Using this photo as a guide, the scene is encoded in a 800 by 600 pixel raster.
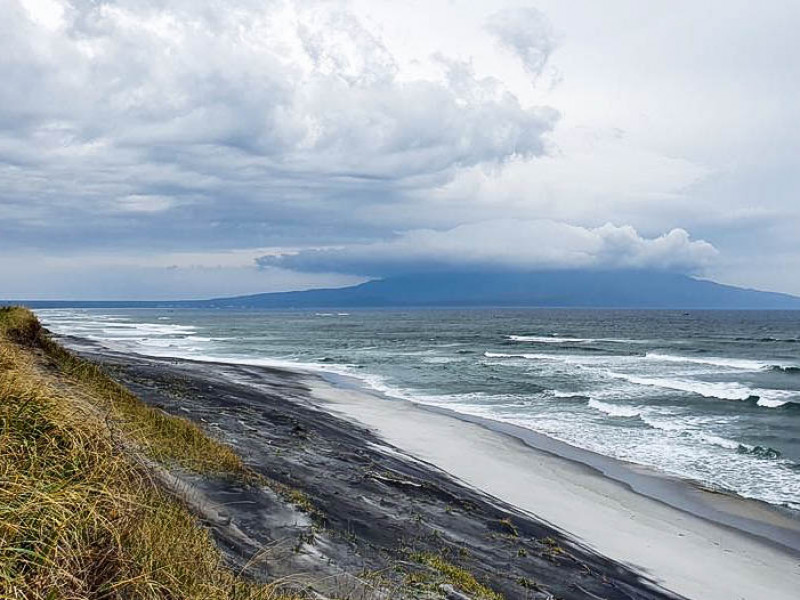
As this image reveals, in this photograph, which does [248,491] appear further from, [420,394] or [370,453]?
[420,394]

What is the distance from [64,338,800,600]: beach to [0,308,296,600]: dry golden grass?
5.13ft

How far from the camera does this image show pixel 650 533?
14.6 metres

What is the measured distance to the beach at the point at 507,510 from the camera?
10562 millimetres

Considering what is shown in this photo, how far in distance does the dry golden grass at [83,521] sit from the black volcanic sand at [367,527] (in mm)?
929

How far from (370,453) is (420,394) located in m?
17.2

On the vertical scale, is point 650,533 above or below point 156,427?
below

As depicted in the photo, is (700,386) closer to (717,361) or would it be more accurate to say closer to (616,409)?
(616,409)

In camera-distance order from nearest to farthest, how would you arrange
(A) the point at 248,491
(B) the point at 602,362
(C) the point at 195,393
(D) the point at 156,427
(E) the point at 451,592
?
(E) the point at 451,592 → (A) the point at 248,491 → (D) the point at 156,427 → (C) the point at 195,393 → (B) the point at 602,362

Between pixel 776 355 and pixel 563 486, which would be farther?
pixel 776 355

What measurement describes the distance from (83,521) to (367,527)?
615cm

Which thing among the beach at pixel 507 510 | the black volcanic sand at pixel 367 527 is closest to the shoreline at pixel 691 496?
the beach at pixel 507 510

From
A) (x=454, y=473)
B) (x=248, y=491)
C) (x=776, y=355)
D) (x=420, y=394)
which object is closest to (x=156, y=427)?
(x=248, y=491)

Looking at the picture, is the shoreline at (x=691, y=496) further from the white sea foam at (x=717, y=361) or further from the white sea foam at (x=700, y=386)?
the white sea foam at (x=717, y=361)

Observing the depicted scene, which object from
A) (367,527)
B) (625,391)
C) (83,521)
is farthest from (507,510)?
(625,391)
